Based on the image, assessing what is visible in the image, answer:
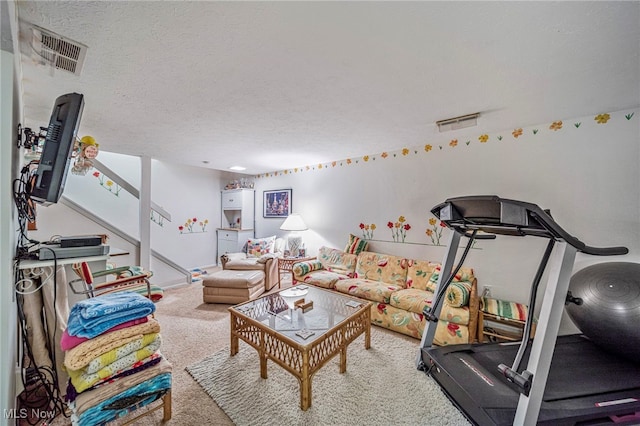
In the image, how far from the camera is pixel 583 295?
1.71 meters

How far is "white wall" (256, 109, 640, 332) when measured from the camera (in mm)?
2107

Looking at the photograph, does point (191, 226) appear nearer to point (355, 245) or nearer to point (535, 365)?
point (355, 245)

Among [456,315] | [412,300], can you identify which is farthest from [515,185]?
[412,300]

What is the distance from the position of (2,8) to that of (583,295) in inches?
133

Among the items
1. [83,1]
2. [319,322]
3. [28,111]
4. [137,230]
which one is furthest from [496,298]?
[137,230]

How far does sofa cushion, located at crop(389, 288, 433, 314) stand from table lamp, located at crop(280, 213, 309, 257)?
215 cm

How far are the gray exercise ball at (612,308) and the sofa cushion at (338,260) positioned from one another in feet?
7.58

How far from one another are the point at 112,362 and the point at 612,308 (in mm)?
3059

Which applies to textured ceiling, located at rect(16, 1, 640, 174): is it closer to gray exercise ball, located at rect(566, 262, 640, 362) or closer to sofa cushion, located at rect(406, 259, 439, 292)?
gray exercise ball, located at rect(566, 262, 640, 362)

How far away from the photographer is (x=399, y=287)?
299 centimetres

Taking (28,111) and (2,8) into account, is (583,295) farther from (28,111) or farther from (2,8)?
(28,111)

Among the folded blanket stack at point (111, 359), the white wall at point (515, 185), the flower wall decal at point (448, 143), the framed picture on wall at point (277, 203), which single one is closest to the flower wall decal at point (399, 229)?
the white wall at point (515, 185)

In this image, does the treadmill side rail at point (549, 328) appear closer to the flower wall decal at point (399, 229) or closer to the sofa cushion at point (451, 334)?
the sofa cushion at point (451, 334)

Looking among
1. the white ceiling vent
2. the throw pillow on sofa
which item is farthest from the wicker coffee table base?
the throw pillow on sofa
